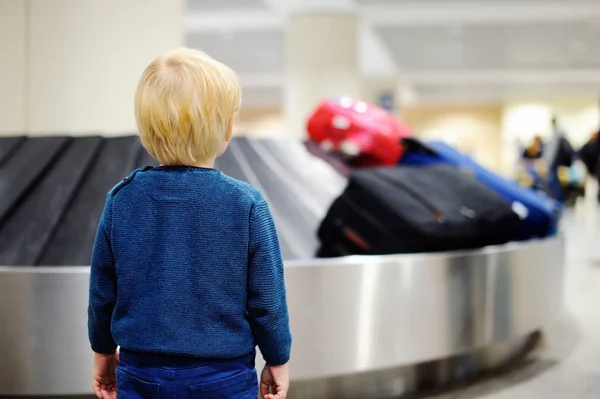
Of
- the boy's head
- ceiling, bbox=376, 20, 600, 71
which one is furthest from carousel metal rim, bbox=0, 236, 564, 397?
ceiling, bbox=376, 20, 600, 71

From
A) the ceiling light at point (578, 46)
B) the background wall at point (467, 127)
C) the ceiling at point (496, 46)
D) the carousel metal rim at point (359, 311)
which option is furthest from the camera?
the background wall at point (467, 127)

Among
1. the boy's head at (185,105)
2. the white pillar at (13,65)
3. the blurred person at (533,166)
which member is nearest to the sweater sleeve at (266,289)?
the boy's head at (185,105)

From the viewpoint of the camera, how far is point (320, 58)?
13039 millimetres

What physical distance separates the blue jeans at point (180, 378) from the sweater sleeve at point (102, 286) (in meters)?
0.09

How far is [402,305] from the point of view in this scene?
271 centimetres

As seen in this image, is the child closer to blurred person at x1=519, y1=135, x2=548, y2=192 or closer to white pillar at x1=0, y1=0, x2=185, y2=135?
white pillar at x1=0, y1=0, x2=185, y2=135

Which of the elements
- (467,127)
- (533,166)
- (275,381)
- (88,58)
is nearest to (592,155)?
(88,58)

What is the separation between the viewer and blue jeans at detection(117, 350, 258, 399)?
1258mm

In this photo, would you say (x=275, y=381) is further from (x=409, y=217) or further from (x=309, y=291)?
(x=409, y=217)

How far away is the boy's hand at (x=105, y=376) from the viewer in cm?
142

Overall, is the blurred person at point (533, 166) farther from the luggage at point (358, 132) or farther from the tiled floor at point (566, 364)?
the luggage at point (358, 132)

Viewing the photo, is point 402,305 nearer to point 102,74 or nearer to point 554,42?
point 102,74

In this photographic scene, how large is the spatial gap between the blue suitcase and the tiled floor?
→ 0.58 meters

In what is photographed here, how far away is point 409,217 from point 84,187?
135 cm
